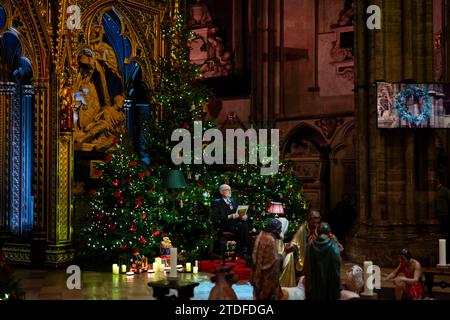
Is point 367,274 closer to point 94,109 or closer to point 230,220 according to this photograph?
point 230,220

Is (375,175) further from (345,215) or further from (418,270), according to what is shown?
(418,270)

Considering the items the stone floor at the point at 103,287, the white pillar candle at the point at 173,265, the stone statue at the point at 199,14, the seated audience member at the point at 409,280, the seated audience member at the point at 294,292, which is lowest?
the stone floor at the point at 103,287

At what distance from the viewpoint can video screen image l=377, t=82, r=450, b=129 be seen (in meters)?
11.2

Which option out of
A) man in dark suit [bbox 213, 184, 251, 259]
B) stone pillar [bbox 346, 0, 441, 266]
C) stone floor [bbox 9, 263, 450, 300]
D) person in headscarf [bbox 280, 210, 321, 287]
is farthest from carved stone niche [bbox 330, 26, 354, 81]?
person in headscarf [bbox 280, 210, 321, 287]

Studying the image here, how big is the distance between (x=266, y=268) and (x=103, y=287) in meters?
3.22

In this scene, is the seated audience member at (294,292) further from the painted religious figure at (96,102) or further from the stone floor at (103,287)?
the painted religious figure at (96,102)

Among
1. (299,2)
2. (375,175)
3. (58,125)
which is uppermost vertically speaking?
(299,2)

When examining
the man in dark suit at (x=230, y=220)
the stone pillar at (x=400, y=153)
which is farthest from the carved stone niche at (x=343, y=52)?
the man in dark suit at (x=230, y=220)

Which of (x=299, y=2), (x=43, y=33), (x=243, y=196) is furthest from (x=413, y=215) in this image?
(x=299, y=2)

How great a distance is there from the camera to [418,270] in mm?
7156

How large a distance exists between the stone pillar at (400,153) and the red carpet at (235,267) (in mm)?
2364

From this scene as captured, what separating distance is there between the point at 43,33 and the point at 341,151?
27.7ft

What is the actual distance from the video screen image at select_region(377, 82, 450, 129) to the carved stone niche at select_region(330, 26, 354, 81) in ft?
19.7

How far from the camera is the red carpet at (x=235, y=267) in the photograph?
10039 mm
